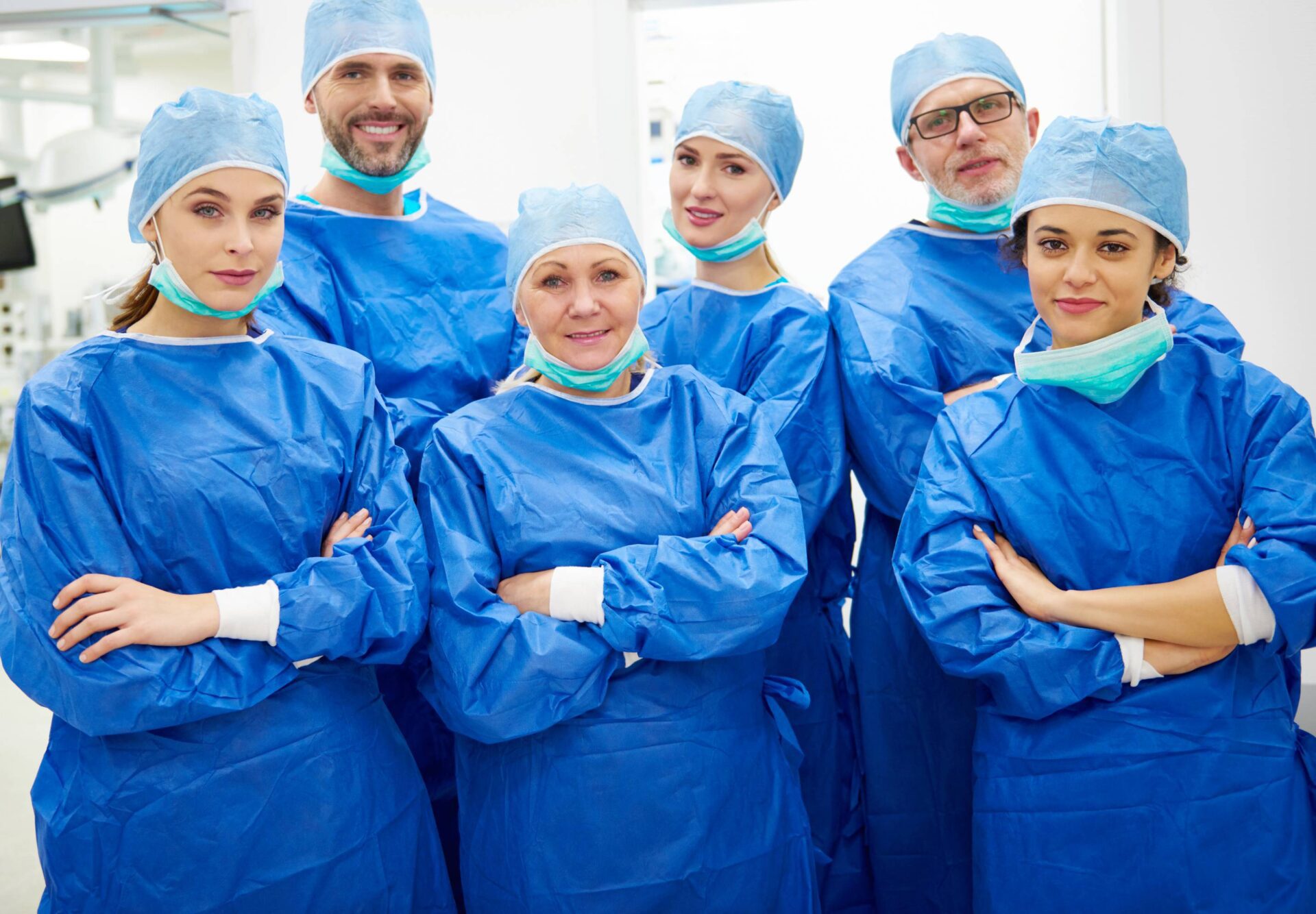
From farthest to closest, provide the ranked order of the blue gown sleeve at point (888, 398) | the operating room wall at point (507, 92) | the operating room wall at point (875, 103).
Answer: the operating room wall at point (507, 92) < the operating room wall at point (875, 103) < the blue gown sleeve at point (888, 398)

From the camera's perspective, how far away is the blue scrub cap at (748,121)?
232cm

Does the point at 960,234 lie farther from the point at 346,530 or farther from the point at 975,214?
the point at 346,530

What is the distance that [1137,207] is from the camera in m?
1.73

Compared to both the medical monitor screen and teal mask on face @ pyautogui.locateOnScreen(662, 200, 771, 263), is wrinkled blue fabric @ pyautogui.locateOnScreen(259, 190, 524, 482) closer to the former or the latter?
teal mask on face @ pyautogui.locateOnScreen(662, 200, 771, 263)

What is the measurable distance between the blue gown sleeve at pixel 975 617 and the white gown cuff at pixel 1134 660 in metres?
0.01

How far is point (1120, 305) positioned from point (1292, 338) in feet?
6.85

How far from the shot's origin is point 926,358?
2156mm

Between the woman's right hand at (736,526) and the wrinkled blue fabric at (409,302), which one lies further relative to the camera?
the wrinkled blue fabric at (409,302)

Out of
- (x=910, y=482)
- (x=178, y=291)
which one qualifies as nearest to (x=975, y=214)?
(x=910, y=482)

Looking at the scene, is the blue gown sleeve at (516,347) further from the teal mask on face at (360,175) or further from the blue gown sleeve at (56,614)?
the blue gown sleeve at (56,614)

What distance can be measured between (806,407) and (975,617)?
1.91 feet

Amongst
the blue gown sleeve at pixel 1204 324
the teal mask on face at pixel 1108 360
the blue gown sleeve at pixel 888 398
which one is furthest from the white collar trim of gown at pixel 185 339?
the blue gown sleeve at pixel 1204 324

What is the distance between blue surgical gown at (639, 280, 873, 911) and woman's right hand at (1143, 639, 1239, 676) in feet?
2.18

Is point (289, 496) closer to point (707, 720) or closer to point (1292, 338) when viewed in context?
point (707, 720)
